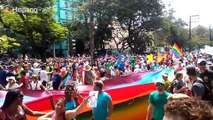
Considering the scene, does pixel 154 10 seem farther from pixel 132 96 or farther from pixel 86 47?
pixel 132 96

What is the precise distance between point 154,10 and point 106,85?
44.4 metres

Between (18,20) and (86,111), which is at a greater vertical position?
(18,20)

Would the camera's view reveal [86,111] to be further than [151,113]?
Yes

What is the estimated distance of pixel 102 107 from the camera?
6473 millimetres

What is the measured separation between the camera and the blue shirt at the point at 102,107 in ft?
21.1

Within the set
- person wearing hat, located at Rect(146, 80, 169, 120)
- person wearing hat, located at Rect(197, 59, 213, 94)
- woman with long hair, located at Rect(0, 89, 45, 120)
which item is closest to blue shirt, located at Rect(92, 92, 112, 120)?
person wearing hat, located at Rect(146, 80, 169, 120)

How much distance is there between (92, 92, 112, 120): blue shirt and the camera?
6440mm

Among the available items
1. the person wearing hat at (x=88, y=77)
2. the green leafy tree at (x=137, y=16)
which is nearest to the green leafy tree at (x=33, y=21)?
the green leafy tree at (x=137, y=16)

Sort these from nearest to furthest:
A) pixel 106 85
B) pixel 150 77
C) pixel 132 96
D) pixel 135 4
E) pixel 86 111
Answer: pixel 86 111 < pixel 132 96 < pixel 106 85 < pixel 150 77 < pixel 135 4

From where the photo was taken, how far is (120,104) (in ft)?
28.0

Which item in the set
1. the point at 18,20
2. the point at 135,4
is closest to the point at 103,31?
the point at 135,4

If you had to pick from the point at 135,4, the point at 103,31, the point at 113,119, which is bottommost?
the point at 113,119

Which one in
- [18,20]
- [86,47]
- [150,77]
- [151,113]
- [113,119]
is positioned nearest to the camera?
[151,113]

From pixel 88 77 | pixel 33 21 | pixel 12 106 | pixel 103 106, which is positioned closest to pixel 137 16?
pixel 33 21
